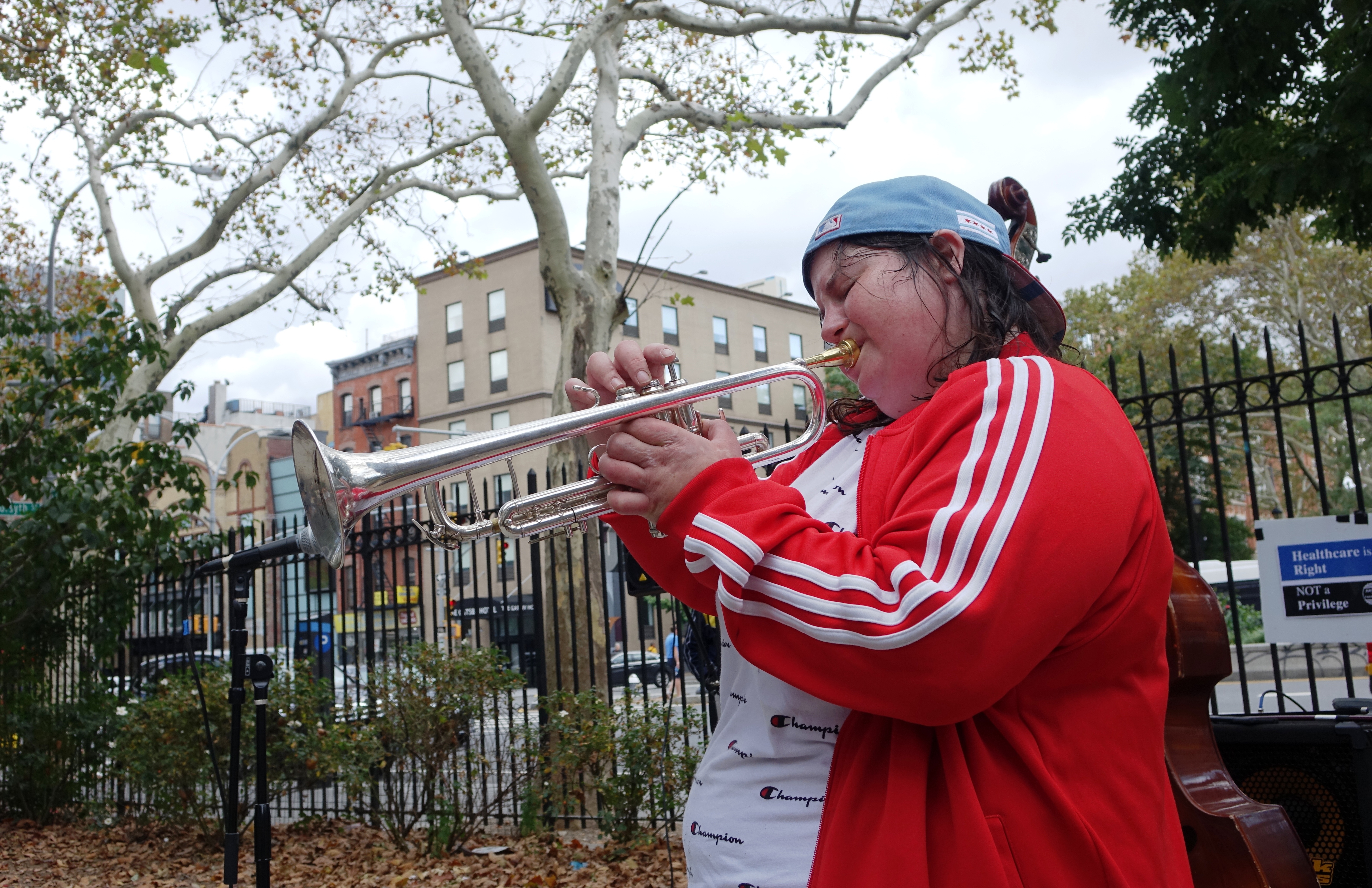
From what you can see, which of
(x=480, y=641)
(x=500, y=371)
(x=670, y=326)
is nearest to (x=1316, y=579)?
(x=480, y=641)

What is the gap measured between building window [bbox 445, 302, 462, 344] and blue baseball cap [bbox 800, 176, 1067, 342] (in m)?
41.4

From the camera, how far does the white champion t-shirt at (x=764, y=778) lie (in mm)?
1370

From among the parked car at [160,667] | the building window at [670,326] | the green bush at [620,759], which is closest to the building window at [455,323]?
the building window at [670,326]

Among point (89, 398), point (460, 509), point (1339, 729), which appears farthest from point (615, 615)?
point (1339, 729)

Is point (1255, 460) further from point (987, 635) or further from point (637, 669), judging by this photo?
point (987, 635)

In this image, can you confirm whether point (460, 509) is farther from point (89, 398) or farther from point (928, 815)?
point (928, 815)

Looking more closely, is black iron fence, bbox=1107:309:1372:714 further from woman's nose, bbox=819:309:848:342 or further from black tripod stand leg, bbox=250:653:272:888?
black tripod stand leg, bbox=250:653:272:888

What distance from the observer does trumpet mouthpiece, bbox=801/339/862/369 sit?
1.62m

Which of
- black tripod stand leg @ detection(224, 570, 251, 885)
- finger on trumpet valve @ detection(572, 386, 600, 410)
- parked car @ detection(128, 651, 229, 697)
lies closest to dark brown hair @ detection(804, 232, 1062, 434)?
finger on trumpet valve @ detection(572, 386, 600, 410)

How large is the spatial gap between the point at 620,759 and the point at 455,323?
37.6 meters

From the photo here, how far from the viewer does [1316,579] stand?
4.72 metres

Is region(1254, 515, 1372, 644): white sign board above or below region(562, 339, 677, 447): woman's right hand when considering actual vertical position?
below

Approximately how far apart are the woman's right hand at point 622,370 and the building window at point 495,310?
38.7 metres

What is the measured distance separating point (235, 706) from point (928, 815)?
4002 mm
